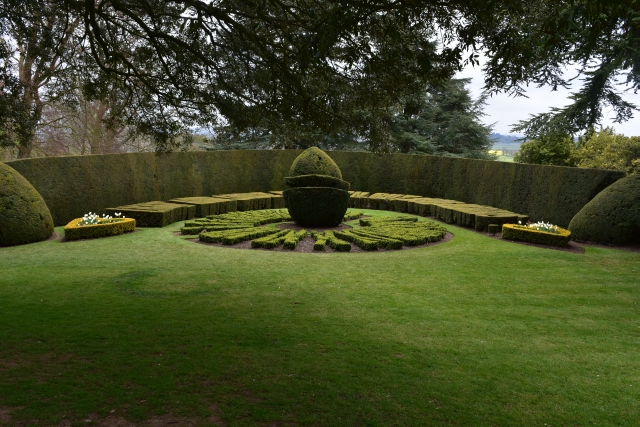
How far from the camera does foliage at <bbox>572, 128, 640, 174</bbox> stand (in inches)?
831

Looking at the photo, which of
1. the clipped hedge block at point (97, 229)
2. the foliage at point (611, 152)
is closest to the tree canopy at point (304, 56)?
the clipped hedge block at point (97, 229)

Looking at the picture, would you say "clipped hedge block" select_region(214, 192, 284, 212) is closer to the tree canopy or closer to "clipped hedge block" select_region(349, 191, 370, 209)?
"clipped hedge block" select_region(349, 191, 370, 209)

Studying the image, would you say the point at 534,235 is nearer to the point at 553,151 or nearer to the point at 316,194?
the point at 316,194

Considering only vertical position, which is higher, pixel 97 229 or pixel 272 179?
pixel 272 179

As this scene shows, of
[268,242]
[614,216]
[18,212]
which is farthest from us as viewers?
[614,216]

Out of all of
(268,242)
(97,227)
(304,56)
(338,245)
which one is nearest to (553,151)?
(338,245)

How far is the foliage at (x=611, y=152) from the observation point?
21.1 m

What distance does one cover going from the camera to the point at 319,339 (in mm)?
6941

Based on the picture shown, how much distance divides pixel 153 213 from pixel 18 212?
379 centimetres

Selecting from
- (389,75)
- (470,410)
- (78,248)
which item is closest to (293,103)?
(389,75)

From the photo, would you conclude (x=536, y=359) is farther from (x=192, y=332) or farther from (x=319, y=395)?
(x=192, y=332)

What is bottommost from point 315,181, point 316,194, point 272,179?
point 316,194

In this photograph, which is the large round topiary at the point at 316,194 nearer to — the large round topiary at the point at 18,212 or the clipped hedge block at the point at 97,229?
the clipped hedge block at the point at 97,229

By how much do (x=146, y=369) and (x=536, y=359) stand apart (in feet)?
14.2
